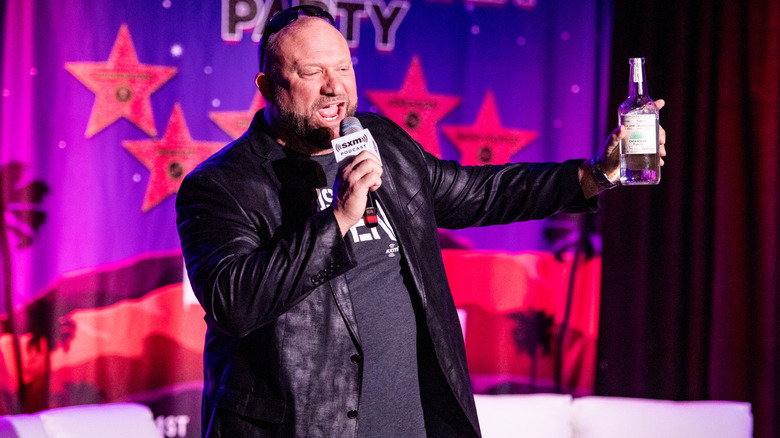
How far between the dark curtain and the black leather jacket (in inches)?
84.8

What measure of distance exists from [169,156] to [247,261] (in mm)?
2085

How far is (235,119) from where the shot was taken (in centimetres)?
345

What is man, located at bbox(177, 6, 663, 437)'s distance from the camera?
4.83 ft

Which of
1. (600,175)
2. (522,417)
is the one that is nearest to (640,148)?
(600,175)

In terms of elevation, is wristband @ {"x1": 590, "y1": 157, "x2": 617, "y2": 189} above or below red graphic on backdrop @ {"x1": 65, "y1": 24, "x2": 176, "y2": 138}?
below

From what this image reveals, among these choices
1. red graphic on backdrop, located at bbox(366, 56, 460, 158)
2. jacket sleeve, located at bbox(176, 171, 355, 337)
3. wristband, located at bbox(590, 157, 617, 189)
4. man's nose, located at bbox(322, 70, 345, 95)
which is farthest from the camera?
red graphic on backdrop, located at bbox(366, 56, 460, 158)

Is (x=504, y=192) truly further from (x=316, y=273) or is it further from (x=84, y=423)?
(x=84, y=423)

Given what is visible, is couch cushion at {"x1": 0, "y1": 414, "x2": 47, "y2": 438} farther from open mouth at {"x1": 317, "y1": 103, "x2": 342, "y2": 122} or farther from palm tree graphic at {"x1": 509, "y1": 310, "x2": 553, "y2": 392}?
palm tree graphic at {"x1": 509, "y1": 310, "x2": 553, "y2": 392}

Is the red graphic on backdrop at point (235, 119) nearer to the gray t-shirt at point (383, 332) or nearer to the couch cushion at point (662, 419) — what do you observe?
the gray t-shirt at point (383, 332)

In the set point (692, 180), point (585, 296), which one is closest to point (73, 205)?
point (585, 296)

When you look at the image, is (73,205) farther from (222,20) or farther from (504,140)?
(504,140)

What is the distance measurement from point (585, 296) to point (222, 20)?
2.21 meters

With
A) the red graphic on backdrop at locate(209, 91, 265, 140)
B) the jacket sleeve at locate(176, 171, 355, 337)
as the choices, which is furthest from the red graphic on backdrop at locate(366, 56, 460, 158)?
the jacket sleeve at locate(176, 171, 355, 337)

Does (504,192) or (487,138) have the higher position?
(487,138)
